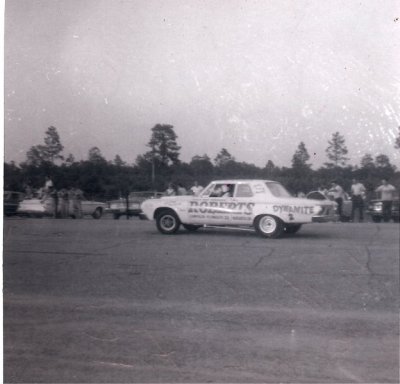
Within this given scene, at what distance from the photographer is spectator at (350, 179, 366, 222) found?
57.2 ft

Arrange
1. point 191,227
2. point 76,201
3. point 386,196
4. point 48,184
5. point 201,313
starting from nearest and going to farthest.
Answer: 1. point 201,313
2. point 191,227
3. point 48,184
4. point 386,196
5. point 76,201

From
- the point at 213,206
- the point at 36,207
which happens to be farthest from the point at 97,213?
the point at 213,206

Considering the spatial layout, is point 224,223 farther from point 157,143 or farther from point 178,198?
point 157,143

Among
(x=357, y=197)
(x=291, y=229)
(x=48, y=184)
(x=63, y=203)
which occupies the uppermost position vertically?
(x=48, y=184)

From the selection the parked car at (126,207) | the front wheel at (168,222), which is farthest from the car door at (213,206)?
the parked car at (126,207)

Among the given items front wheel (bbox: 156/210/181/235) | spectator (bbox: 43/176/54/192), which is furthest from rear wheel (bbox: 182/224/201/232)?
spectator (bbox: 43/176/54/192)

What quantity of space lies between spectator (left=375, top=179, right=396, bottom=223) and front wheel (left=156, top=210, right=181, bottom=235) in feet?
21.8

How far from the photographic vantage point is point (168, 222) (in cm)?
1412

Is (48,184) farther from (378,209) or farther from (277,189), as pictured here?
(378,209)

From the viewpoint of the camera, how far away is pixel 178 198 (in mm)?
14031

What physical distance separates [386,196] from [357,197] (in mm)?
850

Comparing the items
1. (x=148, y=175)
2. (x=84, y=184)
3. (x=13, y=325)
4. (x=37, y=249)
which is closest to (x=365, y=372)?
(x=13, y=325)

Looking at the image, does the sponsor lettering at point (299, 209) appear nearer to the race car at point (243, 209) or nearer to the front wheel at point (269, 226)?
the race car at point (243, 209)

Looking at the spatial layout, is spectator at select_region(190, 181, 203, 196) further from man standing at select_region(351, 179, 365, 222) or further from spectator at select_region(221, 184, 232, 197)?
man standing at select_region(351, 179, 365, 222)
